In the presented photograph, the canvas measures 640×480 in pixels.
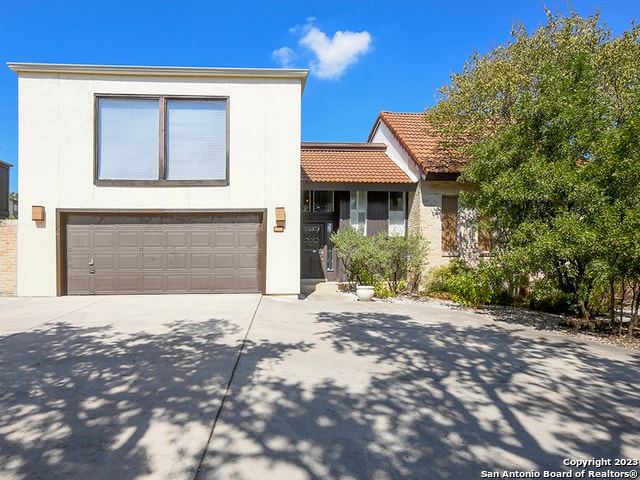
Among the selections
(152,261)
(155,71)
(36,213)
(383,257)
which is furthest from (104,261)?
(383,257)

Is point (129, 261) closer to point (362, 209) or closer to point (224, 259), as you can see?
point (224, 259)

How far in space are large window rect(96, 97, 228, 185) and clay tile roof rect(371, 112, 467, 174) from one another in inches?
249

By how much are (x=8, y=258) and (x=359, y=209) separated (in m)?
10.5

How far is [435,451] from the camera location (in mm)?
2822

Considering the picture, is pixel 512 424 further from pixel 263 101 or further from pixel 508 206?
pixel 263 101

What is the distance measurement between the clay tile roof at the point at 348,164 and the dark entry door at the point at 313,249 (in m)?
1.90

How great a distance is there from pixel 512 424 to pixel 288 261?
741 cm

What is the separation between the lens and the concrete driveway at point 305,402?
8.73 feet

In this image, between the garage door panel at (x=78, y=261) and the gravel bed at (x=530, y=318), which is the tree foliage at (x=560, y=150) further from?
the garage door panel at (x=78, y=261)

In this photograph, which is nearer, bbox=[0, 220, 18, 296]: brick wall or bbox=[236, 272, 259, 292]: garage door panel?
bbox=[0, 220, 18, 296]: brick wall

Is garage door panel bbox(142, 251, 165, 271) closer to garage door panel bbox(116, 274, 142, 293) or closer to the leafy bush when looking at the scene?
garage door panel bbox(116, 274, 142, 293)

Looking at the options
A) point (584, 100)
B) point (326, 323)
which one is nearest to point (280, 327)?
point (326, 323)

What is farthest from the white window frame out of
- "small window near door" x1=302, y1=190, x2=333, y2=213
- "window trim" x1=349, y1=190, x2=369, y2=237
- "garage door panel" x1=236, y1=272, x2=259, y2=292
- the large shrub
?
"garage door panel" x1=236, y1=272, x2=259, y2=292

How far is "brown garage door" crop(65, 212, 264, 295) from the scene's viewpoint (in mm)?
9859
